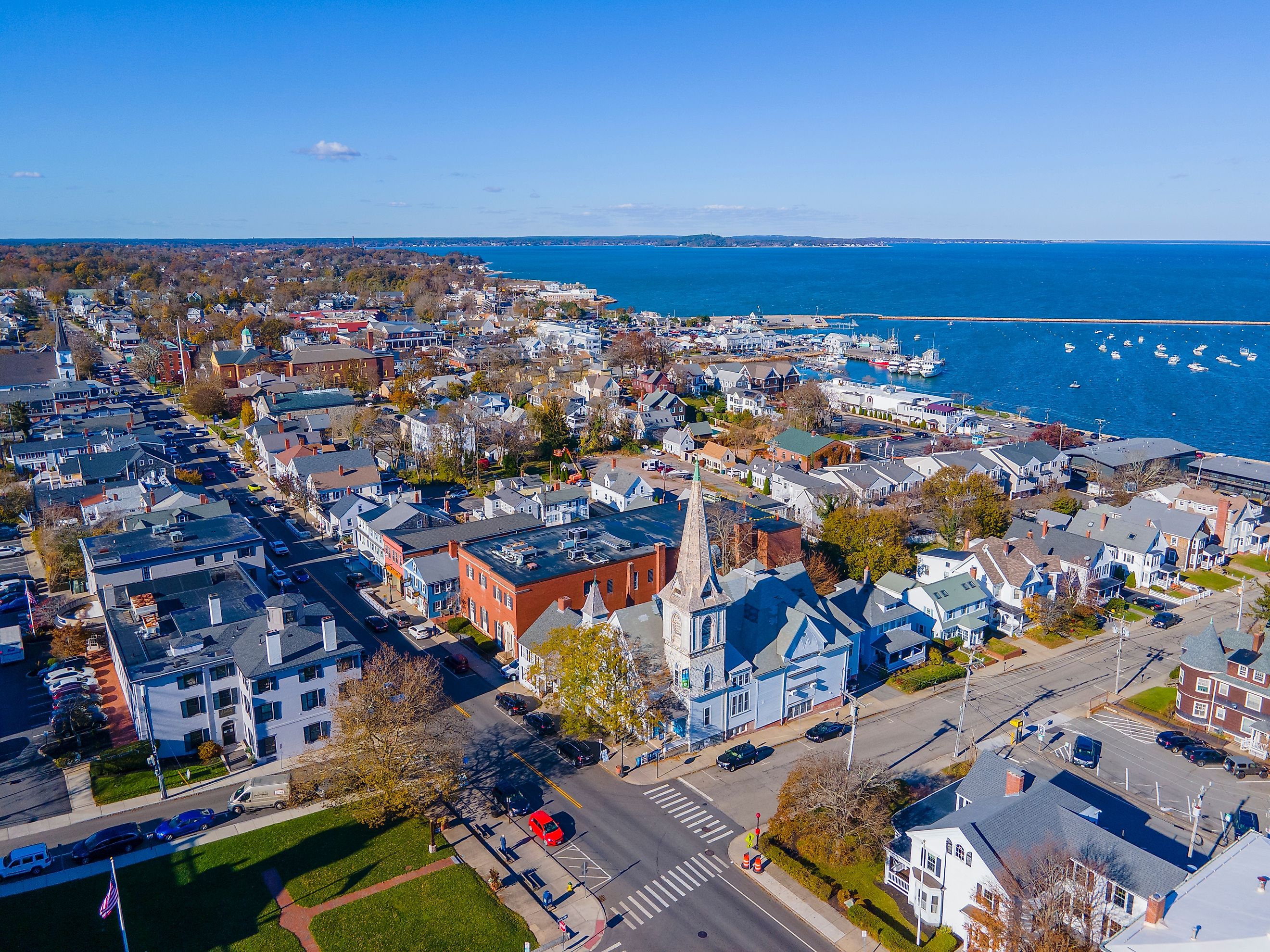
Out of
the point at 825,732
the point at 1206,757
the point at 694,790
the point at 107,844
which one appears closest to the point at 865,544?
the point at 825,732

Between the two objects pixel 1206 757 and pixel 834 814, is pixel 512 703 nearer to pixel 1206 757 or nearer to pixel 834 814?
pixel 834 814

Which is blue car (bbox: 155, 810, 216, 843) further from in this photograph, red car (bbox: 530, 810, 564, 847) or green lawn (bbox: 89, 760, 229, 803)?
red car (bbox: 530, 810, 564, 847)

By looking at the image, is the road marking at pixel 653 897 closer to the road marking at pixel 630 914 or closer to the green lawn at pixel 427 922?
the road marking at pixel 630 914

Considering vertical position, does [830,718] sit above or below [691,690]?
below

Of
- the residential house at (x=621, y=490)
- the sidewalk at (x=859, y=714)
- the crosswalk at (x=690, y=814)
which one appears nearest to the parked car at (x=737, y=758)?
the sidewalk at (x=859, y=714)

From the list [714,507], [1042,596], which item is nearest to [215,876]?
[714,507]

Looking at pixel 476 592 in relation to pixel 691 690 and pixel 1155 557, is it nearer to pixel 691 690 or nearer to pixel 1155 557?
pixel 691 690

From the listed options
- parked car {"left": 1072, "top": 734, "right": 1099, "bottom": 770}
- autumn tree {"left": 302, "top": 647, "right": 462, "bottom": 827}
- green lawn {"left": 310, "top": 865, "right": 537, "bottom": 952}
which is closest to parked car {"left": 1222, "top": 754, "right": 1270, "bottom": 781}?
parked car {"left": 1072, "top": 734, "right": 1099, "bottom": 770}
